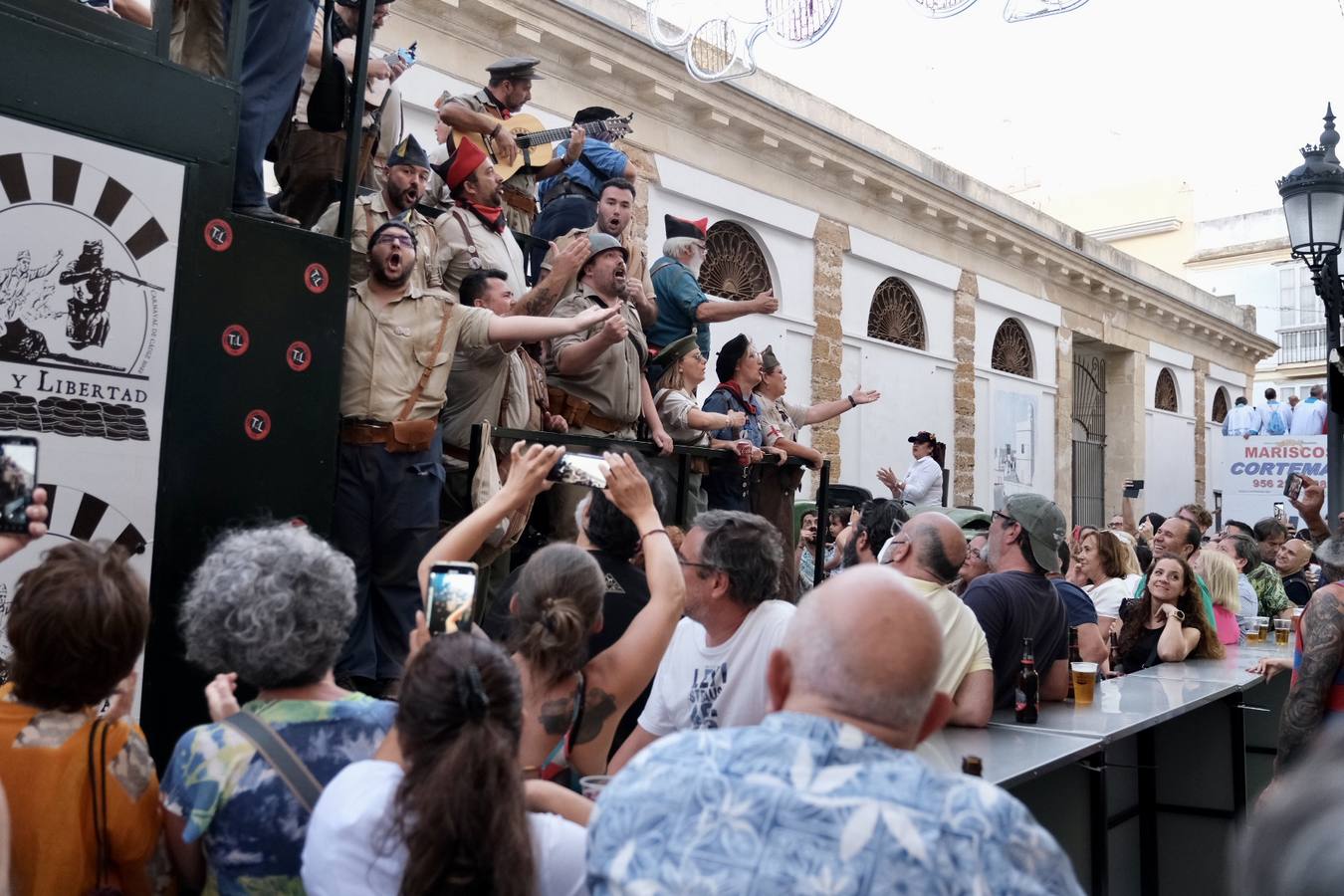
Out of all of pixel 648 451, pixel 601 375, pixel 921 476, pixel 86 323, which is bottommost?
pixel 648 451

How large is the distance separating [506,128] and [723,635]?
4.15 meters

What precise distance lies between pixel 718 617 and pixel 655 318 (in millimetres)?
3647

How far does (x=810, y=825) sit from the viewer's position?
1.64 meters

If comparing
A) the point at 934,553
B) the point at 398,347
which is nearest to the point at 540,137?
the point at 398,347

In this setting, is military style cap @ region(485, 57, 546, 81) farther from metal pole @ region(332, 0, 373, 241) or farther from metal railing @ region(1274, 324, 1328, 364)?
metal railing @ region(1274, 324, 1328, 364)

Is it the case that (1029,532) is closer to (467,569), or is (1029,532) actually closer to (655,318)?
(655,318)

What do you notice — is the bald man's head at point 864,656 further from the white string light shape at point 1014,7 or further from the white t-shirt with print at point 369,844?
the white string light shape at point 1014,7

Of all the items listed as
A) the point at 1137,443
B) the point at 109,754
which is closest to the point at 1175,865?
the point at 109,754

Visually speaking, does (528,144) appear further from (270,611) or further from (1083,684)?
(270,611)

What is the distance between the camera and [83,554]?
241cm

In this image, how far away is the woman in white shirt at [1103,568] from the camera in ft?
26.3

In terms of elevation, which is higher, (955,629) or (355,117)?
(355,117)

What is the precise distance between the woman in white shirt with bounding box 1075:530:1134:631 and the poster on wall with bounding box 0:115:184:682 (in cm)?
638

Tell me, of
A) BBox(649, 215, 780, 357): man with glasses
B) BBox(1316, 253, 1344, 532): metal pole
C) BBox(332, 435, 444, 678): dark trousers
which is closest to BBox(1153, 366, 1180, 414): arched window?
BBox(1316, 253, 1344, 532): metal pole
